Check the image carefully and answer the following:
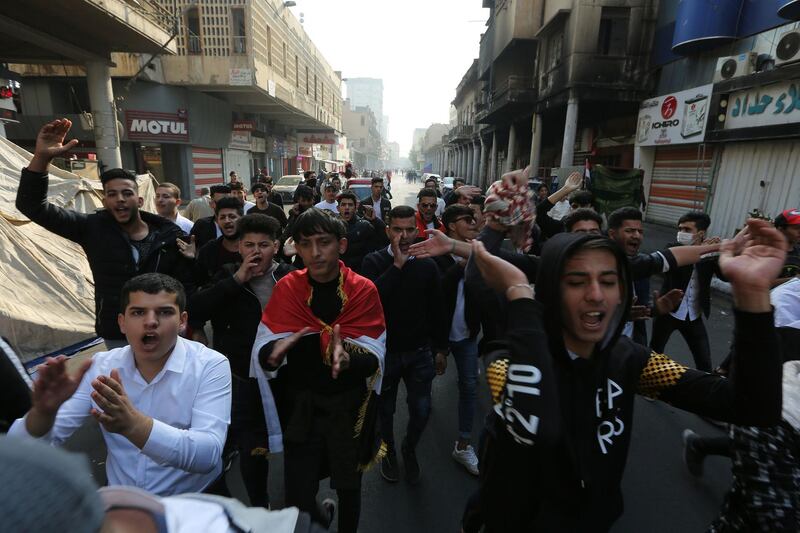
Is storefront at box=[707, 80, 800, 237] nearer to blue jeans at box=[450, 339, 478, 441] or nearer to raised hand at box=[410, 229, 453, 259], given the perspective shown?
blue jeans at box=[450, 339, 478, 441]

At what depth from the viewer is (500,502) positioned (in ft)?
4.89

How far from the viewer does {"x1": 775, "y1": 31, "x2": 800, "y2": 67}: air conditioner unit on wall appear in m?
8.53

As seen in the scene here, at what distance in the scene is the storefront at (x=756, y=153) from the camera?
29.0 feet

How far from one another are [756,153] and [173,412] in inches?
503

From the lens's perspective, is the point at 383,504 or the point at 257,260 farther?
the point at 383,504

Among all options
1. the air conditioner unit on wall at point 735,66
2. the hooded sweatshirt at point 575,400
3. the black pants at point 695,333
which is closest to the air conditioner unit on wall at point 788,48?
the air conditioner unit on wall at point 735,66

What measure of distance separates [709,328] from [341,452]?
6.50m

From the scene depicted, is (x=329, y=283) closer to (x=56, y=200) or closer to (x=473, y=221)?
(x=473, y=221)

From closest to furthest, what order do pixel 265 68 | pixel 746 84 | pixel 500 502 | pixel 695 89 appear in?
pixel 500 502, pixel 746 84, pixel 695 89, pixel 265 68

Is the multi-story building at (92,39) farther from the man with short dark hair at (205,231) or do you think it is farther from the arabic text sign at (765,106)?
the arabic text sign at (765,106)

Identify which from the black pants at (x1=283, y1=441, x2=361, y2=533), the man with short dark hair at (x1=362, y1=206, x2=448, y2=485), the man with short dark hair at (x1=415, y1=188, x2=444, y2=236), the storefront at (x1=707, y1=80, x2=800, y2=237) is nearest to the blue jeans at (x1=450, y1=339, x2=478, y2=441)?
the man with short dark hair at (x1=362, y1=206, x2=448, y2=485)

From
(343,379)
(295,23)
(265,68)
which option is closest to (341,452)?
(343,379)

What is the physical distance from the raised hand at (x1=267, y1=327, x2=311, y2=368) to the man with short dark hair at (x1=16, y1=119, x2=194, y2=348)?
150 cm

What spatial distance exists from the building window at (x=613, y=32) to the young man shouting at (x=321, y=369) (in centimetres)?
1773
